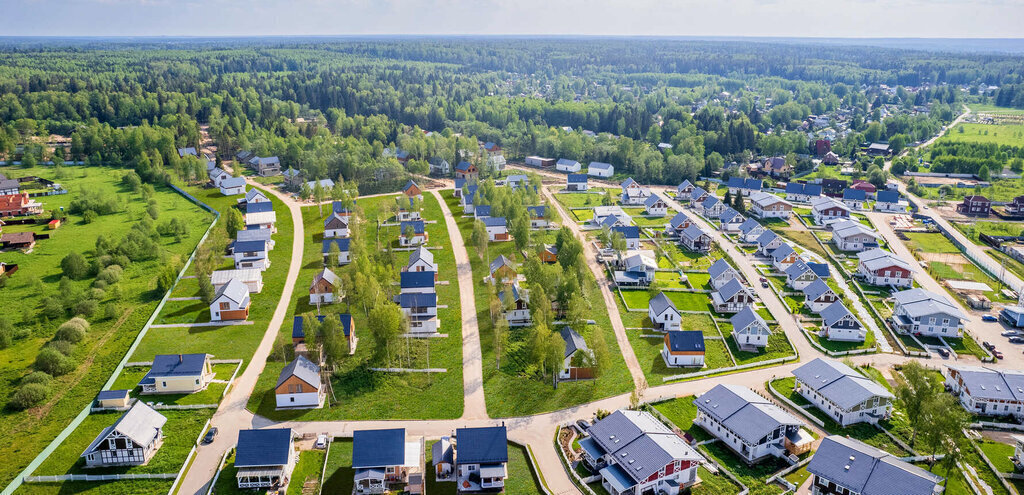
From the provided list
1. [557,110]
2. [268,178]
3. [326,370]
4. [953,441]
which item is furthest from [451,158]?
[953,441]

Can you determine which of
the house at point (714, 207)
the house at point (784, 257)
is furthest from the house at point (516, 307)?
the house at point (714, 207)

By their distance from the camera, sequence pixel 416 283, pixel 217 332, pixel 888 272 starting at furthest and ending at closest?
1. pixel 888 272
2. pixel 416 283
3. pixel 217 332

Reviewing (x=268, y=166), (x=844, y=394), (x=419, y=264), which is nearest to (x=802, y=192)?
(x=419, y=264)

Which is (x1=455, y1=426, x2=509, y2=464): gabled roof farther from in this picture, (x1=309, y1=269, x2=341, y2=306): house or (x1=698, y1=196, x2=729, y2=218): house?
(x1=698, y1=196, x2=729, y2=218): house

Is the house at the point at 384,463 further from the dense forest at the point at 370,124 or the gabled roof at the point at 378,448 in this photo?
the dense forest at the point at 370,124

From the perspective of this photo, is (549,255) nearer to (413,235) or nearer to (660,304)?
(660,304)

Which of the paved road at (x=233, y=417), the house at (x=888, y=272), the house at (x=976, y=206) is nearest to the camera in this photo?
the paved road at (x=233, y=417)

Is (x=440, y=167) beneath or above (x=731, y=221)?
above

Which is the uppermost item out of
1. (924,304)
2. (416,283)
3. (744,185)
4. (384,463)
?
(744,185)
